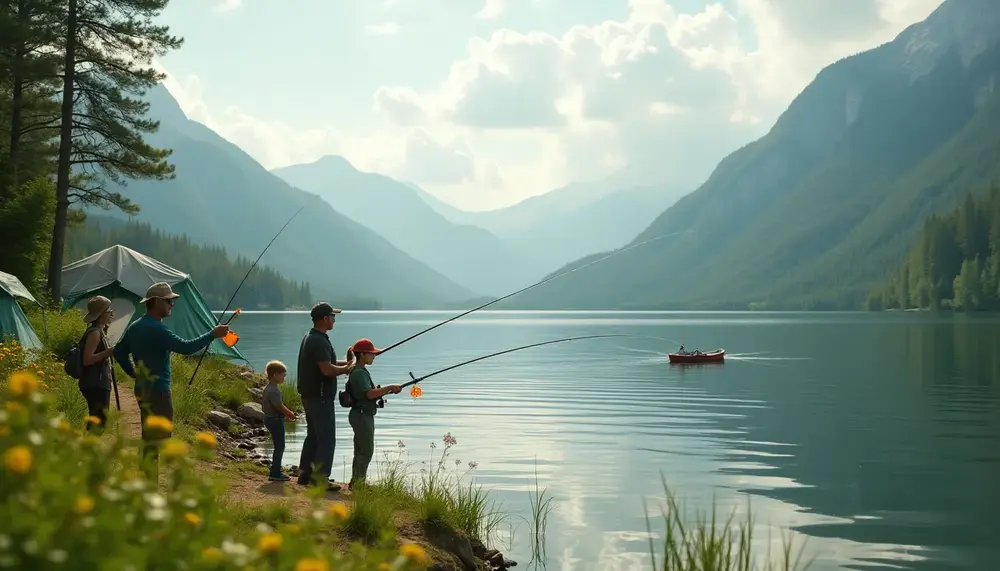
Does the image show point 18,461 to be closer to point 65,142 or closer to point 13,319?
point 13,319

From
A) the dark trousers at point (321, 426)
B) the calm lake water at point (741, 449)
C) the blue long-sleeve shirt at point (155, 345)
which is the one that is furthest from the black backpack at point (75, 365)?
the calm lake water at point (741, 449)

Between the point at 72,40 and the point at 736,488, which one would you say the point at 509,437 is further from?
the point at 72,40

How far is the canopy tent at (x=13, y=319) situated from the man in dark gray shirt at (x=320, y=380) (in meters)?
13.2

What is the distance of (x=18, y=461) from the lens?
3031 millimetres

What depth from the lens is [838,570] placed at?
11812 mm

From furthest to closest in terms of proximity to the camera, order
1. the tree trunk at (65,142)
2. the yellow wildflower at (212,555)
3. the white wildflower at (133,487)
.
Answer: the tree trunk at (65,142)
the white wildflower at (133,487)
the yellow wildflower at (212,555)

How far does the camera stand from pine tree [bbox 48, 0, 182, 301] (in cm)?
2925

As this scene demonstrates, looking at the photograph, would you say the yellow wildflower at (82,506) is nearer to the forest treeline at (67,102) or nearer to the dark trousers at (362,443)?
the dark trousers at (362,443)

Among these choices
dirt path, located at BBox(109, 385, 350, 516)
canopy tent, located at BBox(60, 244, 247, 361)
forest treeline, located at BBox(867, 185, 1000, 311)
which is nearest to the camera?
dirt path, located at BBox(109, 385, 350, 516)

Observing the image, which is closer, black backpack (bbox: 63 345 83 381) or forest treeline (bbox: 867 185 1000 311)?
black backpack (bbox: 63 345 83 381)

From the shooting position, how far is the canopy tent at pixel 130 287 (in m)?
29.4

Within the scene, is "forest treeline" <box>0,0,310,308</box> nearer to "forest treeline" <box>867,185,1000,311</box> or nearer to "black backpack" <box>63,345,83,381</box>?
"black backpack" <box>63,345,83,381</box>

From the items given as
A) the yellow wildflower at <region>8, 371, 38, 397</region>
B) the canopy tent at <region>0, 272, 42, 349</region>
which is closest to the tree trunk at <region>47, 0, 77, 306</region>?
the canopy tent at <region>0, 272, 42, 349</region>

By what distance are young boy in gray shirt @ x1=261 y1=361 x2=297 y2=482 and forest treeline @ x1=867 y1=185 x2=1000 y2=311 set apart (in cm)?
14236
